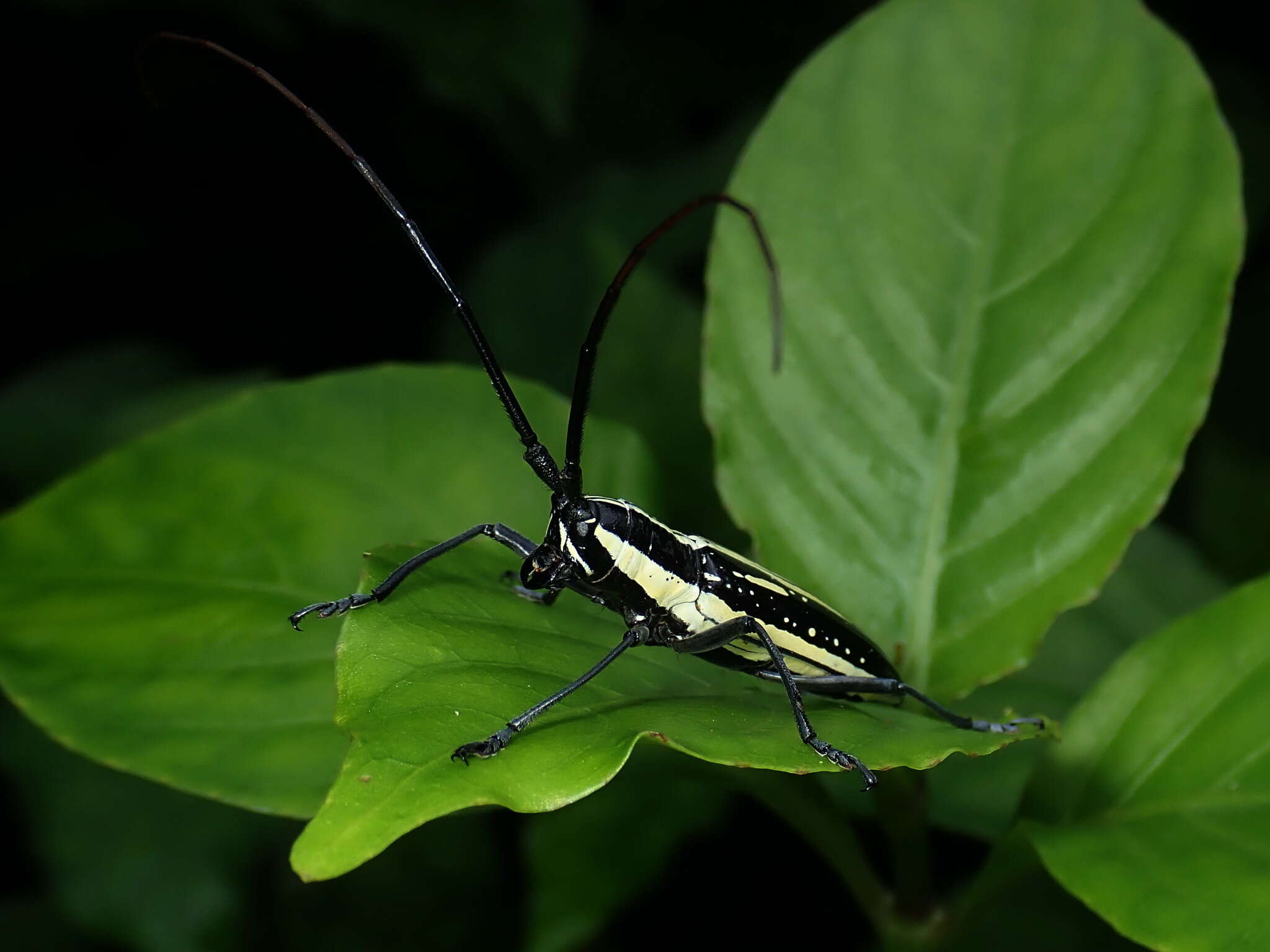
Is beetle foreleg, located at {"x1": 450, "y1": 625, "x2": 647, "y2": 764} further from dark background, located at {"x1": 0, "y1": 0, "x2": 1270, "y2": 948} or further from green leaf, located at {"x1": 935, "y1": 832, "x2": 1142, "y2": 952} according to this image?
Result: green leaf, located at {"x1": 935, "y1": 832, "x2": 1142, "y2": 952}

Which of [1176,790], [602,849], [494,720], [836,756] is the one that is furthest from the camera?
[602,849]

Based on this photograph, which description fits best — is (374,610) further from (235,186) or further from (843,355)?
(235,186)


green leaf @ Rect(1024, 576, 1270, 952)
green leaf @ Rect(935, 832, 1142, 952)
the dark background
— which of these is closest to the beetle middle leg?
green leaf @ Rect(1024, 576, 1270, 952)

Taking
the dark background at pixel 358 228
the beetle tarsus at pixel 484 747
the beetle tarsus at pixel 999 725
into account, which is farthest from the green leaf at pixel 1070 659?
the beetle tarsus at pixel 484 747

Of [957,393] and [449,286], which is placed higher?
[449,286]

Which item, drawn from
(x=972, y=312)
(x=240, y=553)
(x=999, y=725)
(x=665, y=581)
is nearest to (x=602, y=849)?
(x=665, y=581)

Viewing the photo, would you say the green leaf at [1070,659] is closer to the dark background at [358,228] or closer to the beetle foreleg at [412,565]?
the dark background at [358,228]

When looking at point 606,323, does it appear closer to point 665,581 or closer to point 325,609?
point 665,581
